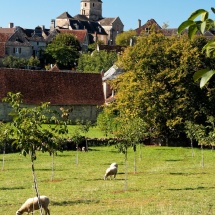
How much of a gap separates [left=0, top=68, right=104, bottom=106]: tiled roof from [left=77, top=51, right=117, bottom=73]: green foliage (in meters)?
31.4

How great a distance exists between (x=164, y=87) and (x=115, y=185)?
890 inches

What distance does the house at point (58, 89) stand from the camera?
58.3m

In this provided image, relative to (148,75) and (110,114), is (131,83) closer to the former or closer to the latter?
(148,75)

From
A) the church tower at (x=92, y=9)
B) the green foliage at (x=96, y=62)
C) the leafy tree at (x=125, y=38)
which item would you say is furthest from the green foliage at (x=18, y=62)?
the church tower at (x=92, y=9)

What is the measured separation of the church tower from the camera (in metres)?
177

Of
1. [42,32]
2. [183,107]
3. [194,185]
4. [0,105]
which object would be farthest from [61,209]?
[42,32]

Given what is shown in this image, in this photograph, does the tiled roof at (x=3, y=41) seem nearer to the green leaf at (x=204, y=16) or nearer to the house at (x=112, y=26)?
the house at (x=112, y=26)

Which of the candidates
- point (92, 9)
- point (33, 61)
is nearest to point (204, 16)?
point (33, 61)

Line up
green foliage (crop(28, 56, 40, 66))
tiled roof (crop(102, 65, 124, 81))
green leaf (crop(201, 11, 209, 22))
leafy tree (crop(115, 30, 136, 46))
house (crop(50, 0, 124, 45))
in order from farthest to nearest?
house (crop(50, 0, 124, 45)) < leafy tree (crop(115, 30, 136, 46)) < green foliage (crop(28, 56, 40, 66)) < tiled roof (crop(102, 65, 124, 81)) < green leaf (crop(201, 11, 209, 22))

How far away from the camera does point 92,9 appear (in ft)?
585

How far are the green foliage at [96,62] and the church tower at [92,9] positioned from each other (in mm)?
81300

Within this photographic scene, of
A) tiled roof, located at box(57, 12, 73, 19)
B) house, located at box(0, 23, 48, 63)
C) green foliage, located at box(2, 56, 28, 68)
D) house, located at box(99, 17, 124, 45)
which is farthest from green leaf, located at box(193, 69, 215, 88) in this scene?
house, located at box(99, 17, 124, 45)

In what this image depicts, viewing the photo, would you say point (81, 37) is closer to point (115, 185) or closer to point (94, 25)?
point (94, 25)

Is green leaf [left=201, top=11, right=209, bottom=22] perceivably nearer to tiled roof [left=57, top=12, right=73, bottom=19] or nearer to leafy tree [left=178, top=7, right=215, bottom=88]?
leafy tree [left=178, top=7, right=215, bottom=88]
